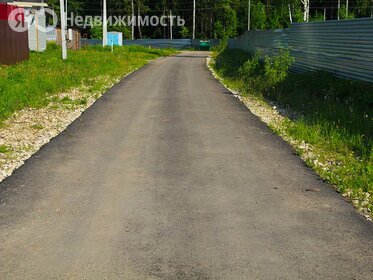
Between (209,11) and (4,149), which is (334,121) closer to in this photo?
(4,149)

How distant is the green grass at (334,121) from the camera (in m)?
6.57

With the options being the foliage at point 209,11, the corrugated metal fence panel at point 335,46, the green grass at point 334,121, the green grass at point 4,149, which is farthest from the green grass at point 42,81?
the foliage at point 209,11

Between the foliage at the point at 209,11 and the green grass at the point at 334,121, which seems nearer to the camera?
the green grass at the point at 334,121

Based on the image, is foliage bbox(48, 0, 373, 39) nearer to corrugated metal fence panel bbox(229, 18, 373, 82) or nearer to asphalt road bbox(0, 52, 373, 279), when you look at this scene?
corrugated metal fence panel bbox(229, 18, 373, 82)

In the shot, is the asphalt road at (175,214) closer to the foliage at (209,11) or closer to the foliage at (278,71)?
the foliage at (278,71)

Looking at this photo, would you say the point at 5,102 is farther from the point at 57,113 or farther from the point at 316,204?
the point at 316,204

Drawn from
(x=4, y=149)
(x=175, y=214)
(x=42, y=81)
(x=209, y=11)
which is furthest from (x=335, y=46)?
(x=209, y=11)

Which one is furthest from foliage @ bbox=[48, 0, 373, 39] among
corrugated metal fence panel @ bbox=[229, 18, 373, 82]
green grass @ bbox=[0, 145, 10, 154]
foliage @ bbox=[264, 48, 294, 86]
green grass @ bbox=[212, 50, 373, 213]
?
green grass @ bbox=[0, 145, 10, 154]

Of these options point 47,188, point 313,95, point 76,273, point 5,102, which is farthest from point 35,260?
point 313,95

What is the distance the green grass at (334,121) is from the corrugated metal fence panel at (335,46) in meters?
0.40

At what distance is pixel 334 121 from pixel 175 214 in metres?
5.72

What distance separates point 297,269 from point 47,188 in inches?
142

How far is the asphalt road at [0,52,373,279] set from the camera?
13.3 ft

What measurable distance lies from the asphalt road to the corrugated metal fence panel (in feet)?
Answer: 15.6
